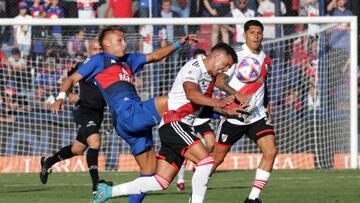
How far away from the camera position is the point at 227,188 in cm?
1545

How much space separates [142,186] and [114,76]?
141 cm

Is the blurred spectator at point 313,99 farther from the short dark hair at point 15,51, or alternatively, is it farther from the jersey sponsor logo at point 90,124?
the jersey sponsor logo at point 90,124

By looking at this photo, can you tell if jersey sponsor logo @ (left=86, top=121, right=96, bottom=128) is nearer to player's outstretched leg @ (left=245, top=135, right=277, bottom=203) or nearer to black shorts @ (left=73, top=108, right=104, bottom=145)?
black shorts @ (left=73, top=108, right=104, bottom=145)

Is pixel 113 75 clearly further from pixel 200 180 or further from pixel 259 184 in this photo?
pixel 259 184

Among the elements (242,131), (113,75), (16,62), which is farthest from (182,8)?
(113,75)

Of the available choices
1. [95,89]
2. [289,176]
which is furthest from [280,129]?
[95,89]

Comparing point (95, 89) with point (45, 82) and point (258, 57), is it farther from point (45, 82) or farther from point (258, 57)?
point (45, 82)

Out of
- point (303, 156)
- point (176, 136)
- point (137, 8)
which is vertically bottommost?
point (303, 156)

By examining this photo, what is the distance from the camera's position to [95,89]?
1552 cm

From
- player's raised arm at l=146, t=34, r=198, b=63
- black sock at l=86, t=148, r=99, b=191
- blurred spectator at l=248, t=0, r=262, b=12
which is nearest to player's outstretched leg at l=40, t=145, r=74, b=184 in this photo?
black sock at l=86, t=148, r=99, b=191

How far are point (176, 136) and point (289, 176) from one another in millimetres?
7517

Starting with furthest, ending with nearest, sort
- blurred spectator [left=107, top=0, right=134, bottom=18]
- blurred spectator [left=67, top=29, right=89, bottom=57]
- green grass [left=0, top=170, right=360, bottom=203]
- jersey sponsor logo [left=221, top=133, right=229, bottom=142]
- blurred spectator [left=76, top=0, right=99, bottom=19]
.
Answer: blurred spectator [left=76, top=0, right=99, bottom=19]
blurred spectator [left=107, top=0, right=134, bottom=18]
blurred spectator [left=67, top=29, right=89, bottom=57]
jersey sponsor logo [left=221, top=133, right=229, bottom=142]
green grass [left=0, top=170, right=360, bottom=203]

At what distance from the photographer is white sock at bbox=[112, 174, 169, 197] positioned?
35.9 ft

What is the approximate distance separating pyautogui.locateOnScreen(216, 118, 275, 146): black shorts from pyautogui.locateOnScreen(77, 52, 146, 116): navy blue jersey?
6.53 feet
